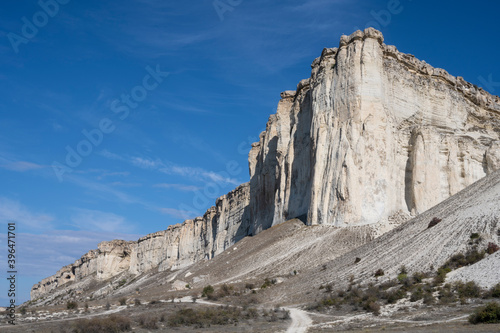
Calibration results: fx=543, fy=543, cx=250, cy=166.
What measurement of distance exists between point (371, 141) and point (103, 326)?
34123mm

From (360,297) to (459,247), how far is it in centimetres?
585

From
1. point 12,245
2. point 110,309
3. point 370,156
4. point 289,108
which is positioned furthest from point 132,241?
point 12,245

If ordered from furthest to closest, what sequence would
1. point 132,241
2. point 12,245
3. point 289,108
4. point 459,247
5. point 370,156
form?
point 132,241 < point 289,108 < point 370,156 < point 459,247 < point 12,245

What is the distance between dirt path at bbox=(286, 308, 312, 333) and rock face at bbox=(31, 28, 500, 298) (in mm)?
20744

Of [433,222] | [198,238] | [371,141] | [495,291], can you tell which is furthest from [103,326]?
[198,238]

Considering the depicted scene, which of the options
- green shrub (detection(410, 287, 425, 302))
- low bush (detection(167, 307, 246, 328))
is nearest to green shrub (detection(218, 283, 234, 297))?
low bush (detection(167, 307, 246, 328))

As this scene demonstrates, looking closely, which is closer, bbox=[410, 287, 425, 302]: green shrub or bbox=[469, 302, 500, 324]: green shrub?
bbox=[469, 302, 500, 324]: green shrub

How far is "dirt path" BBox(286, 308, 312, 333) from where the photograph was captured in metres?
19.9

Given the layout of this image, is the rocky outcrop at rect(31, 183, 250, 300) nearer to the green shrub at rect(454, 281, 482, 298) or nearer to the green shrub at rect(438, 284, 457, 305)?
the green shrub at rect(438, 284, 457, 305)

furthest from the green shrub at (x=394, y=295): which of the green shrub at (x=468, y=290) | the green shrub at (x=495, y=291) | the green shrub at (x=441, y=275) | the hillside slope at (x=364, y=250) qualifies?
the green shrub at (x=495, y=291)

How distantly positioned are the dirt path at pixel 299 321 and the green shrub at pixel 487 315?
18.6 ft

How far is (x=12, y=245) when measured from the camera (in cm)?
2281

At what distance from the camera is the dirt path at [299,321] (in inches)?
782

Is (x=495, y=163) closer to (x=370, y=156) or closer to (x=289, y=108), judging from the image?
(x=370, y=156)
